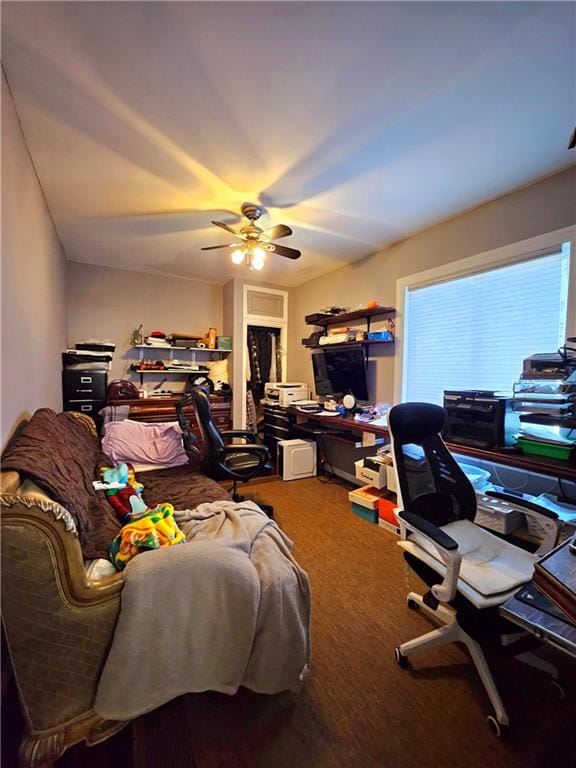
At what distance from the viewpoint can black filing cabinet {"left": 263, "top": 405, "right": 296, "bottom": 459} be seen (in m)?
3.87

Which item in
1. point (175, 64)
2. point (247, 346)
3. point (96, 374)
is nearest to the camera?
point (175, 64)

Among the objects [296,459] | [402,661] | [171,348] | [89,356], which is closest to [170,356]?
[171,348]

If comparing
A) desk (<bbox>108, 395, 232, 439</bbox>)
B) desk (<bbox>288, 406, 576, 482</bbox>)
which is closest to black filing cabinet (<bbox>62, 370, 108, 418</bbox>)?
desk (<bbox>108, 395, 232, 439</bbox>)

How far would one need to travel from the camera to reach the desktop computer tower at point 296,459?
142 inches

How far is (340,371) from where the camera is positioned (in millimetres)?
3582

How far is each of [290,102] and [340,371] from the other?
2.52 meters

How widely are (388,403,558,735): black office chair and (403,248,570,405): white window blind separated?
1.12 metres

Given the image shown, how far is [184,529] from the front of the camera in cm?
150

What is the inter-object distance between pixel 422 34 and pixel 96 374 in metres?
3.75

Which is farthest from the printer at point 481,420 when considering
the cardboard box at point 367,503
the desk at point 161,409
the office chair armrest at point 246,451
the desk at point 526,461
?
the desk at point 161,409

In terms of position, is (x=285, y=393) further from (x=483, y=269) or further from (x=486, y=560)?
(x=486, y=560)

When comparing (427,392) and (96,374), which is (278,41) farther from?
(96,374)

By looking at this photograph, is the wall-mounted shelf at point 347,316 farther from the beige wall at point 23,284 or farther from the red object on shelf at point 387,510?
the beige wall at point 23,284

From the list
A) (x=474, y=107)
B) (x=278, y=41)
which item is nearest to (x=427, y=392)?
(x=474, y=107)
